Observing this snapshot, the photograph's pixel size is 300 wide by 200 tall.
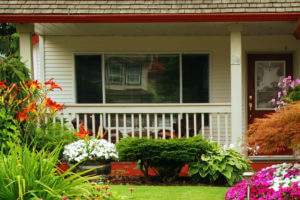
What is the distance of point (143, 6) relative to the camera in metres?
11.3

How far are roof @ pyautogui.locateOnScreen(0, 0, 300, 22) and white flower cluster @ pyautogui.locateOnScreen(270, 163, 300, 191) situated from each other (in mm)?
3958

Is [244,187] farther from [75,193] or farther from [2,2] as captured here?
[2,2]

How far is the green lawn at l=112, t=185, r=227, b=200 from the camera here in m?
8.46

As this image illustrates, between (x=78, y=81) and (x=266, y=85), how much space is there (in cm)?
449

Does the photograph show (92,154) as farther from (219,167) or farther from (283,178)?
(283,178)

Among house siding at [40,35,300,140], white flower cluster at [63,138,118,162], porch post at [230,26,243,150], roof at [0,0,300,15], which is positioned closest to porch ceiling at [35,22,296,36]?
house siding at [40,35,300,140]

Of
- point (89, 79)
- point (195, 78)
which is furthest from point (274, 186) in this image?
point (89, 79)

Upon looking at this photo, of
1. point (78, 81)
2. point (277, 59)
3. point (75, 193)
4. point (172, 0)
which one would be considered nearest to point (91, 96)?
point (78, 81)

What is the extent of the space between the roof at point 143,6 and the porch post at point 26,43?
1.76 ft

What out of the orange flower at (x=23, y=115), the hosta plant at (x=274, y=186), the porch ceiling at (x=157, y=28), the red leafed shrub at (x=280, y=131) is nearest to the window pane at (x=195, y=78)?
the porch ceiling at (x=157, y=28)

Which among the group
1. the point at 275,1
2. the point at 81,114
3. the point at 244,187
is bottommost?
the point at 244,187

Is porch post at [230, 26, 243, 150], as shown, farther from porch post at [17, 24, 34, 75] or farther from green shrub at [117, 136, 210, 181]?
porch post at [17, 24, 34, 75]

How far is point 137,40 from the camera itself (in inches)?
534

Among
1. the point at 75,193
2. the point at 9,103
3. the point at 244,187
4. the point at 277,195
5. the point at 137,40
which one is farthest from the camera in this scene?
the point at 137,40
